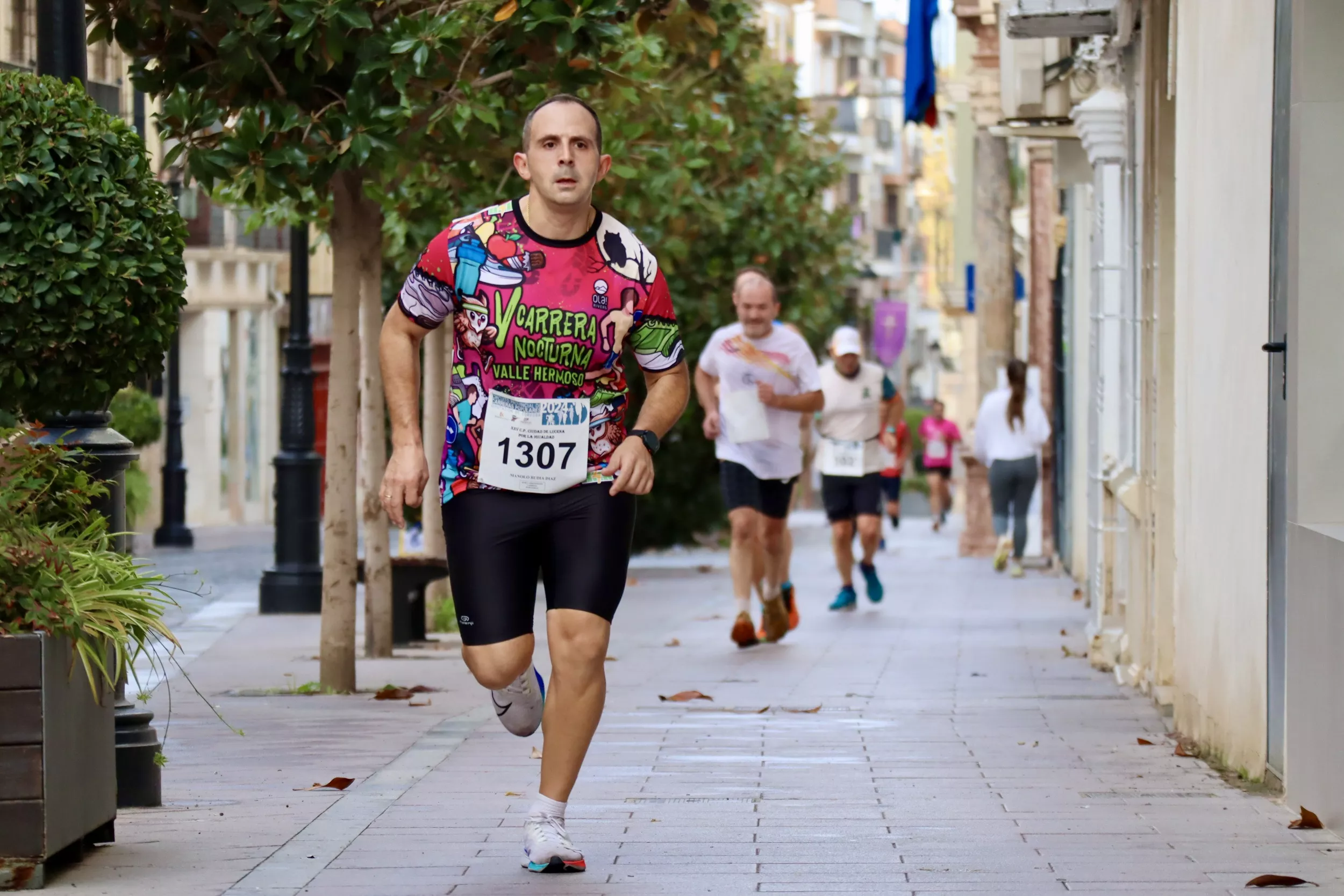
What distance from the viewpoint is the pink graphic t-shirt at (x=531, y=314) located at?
20.5 feet

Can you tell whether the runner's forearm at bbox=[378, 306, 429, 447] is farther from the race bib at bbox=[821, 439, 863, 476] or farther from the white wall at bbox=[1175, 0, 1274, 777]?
the race bib at bbox=[821, 439, 863, 476]

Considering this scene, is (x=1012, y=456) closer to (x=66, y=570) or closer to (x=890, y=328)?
(x=66, y=570)

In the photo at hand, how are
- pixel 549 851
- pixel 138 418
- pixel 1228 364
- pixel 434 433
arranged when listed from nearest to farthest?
pixel 549 851, pixel 1228 364, pixel 434 433, pixel 138 418

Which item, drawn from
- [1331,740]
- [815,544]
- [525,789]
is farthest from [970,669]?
[815,544]

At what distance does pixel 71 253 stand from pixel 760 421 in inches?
286

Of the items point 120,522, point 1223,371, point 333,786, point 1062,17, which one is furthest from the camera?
point 1062,17

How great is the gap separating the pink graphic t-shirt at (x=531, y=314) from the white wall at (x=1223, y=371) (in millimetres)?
2175

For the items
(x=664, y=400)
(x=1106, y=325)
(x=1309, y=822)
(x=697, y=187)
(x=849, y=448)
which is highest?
(x=697, y=187)

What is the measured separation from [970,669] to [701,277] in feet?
46.6

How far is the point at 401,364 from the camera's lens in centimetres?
646

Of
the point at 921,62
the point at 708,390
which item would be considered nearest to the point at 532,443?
the point at 708,390

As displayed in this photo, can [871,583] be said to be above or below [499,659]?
below

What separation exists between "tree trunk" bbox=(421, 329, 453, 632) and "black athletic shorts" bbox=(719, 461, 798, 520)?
2362mm

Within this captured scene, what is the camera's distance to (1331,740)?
6508mm
